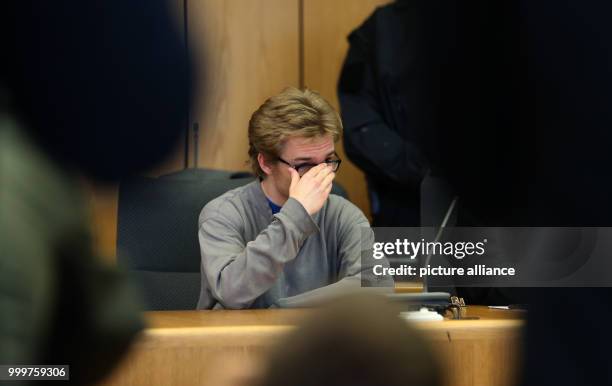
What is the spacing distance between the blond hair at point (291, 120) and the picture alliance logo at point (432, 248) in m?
0.72

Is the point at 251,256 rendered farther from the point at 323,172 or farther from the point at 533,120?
the point at 533,120

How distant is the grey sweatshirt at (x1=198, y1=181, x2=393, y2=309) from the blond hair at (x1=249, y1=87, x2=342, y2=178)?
11cm

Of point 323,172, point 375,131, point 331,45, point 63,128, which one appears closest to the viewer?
point 63,128

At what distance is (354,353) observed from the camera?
185mm

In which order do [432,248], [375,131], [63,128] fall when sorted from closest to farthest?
A: [63,128], [432,248], [375,131]

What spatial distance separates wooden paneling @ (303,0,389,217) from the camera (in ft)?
10.4

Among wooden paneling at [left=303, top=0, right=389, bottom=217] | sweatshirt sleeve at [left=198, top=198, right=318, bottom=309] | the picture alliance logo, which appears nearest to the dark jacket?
wooden paneling at [left=303, top=0, right=389, bottom=217]

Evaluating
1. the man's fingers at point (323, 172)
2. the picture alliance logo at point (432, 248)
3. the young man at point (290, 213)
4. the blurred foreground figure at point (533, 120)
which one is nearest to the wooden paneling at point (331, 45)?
the young man at point (290, 213)

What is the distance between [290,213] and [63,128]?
1.59 m

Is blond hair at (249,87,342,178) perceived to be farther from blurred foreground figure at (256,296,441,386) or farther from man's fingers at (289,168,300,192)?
blurred foreground figure at (256,296,441,386)

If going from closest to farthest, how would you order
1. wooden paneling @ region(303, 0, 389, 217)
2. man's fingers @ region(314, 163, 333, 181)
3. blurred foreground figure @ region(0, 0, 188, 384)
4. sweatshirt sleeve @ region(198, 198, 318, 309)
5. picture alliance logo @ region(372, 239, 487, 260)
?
1. blurred foreground figure @ region(0, 0, 188, 384)
2. picture alliance logo @ region(372, 239, 487, 260)
3. sweatshirt sleeve @ region(198, 198, 318, 309)
4. man's fingers @ region(314, 163, 333, 181)
5. wooden paneling @ region(303, 0, 389, 217)

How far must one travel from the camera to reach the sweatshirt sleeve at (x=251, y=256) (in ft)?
Answer: 5.60

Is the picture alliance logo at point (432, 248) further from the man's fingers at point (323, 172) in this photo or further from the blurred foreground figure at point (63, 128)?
the man's fingers at point (323, 172)

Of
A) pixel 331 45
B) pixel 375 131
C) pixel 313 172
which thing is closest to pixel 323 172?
pixel 313 172
